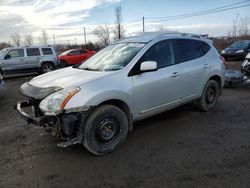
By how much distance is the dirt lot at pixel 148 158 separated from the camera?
3125 millimetres

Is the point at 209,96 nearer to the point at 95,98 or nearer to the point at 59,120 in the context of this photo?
the point at 95,98

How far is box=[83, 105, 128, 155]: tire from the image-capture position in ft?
Answer: 11.7

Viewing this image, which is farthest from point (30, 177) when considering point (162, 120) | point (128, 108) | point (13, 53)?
point (13, 53)

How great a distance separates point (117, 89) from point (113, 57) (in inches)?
36.7

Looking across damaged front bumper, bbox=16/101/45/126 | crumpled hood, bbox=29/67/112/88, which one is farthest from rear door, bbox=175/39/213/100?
damaged front bumper, bbox=16/101/45/126

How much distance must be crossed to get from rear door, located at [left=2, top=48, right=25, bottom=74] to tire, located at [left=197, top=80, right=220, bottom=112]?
1123 cm

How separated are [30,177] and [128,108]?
68.1 inches

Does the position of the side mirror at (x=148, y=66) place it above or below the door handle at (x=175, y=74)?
above

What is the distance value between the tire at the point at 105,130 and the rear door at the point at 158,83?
405 mm

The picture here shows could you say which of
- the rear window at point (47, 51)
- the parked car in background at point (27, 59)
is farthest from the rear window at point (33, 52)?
the rear window at point (47, 51)

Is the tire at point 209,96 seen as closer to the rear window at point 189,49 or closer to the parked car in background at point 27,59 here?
the rear window at point 189,49

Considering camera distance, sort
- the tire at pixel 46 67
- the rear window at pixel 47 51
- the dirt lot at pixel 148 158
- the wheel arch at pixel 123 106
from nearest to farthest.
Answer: the dirt lot at pixel 148 158 < the wheel arch at pixel 123 106 < the tire at pixel 46 67 < the rear window at pixel 47 51

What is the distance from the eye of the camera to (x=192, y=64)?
5066 millimetres

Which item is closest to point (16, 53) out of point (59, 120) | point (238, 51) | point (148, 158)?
point (59, 120)
